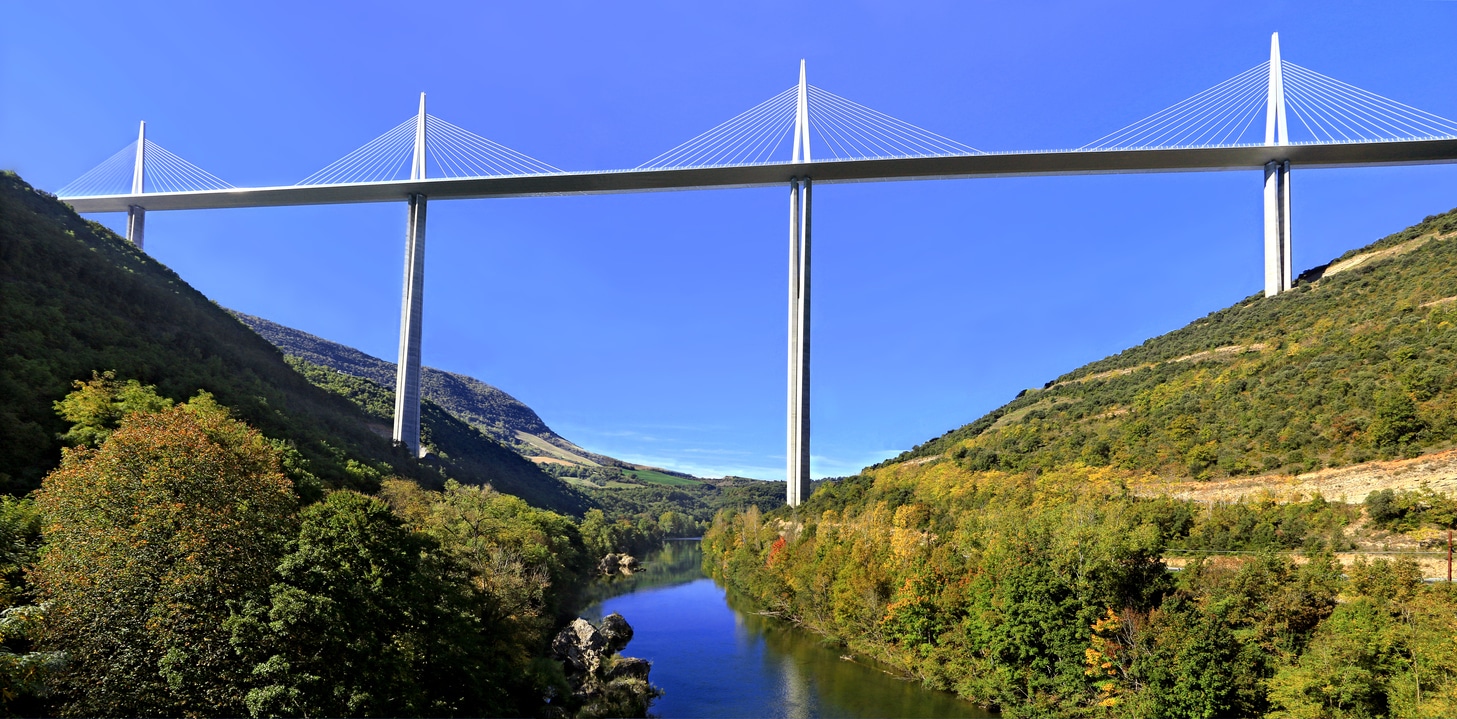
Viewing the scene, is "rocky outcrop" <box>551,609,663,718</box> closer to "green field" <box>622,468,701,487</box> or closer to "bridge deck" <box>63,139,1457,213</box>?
"bridge deck" <box>63,139,1457,213</box>

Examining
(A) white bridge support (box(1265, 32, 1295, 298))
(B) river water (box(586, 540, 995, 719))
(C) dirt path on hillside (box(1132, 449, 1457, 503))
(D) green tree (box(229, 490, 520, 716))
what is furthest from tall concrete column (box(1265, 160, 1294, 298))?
(D) green tree (box(229, 490, 520, 716))

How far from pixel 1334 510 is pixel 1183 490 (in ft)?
27.4

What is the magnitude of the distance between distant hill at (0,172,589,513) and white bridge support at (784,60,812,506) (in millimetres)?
21348

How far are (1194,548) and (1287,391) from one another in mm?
13343

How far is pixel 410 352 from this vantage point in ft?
150

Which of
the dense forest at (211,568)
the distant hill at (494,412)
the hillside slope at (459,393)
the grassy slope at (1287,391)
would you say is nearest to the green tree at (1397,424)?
the grassy slope at (1287,391)

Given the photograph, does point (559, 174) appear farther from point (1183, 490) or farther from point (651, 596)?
point (1183, 490)

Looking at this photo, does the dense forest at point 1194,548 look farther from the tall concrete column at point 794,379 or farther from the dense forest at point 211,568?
the dense forest at point 211,568

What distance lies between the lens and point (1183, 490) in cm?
2864

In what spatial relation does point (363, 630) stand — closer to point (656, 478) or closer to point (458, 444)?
point (458, 444)

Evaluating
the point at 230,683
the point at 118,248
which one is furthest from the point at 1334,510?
the point at 118,248

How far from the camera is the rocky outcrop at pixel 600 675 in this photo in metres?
21.6

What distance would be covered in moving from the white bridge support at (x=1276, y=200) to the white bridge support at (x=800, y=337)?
2846 centimetres

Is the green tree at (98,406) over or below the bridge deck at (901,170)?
below
